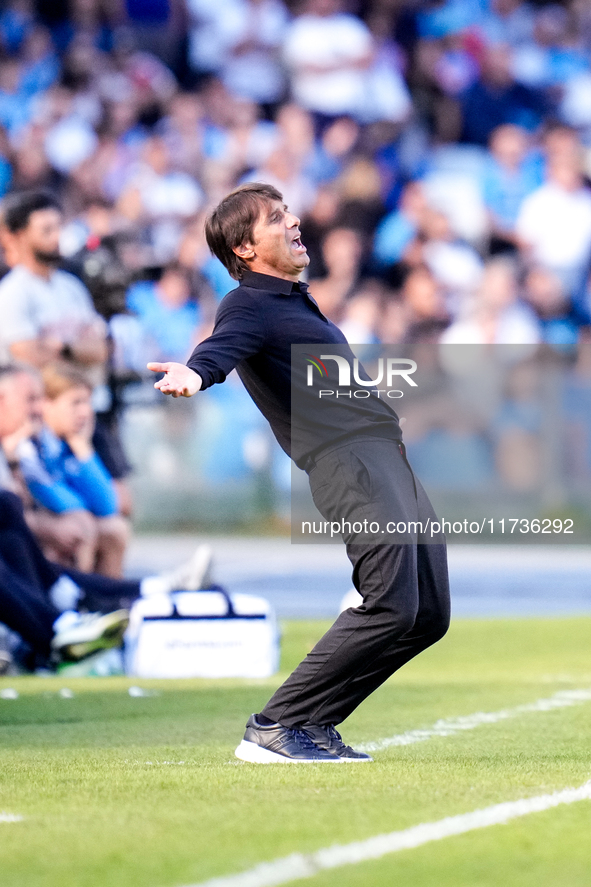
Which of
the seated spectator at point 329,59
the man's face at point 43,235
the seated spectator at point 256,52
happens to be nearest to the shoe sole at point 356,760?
the man's face at point 43,235

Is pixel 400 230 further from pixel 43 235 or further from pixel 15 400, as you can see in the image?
pixel 15 400

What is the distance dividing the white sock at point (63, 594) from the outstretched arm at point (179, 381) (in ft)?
→ 12.9

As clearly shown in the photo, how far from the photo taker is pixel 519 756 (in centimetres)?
465

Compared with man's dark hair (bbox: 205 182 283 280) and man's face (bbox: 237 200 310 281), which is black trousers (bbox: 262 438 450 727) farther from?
man's dark hair (bbox: 205 182 283 280)

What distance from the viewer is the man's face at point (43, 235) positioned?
8797 mm

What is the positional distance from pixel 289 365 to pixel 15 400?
153 inches

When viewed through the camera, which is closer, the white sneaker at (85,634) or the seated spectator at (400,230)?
the white sneaker at (85,634)

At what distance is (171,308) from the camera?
47.3 feet

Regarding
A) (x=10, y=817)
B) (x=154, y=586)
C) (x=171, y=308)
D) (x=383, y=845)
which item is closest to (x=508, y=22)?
(x=171, y=308)

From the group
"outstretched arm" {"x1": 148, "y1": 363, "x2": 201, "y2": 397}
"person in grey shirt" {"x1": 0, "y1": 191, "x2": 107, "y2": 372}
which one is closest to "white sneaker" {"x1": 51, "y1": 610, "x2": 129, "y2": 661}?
"person in grey shirt" {"x1": 0, "y1": 191, "x2": 107, "y2": 372}

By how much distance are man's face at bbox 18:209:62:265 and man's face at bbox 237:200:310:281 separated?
4.49m

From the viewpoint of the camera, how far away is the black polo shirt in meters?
4.38

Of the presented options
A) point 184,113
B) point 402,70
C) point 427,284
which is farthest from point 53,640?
point 402,70

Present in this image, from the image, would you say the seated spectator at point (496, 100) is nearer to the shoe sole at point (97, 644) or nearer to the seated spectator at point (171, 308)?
the seated spectator at point (171, 308)
